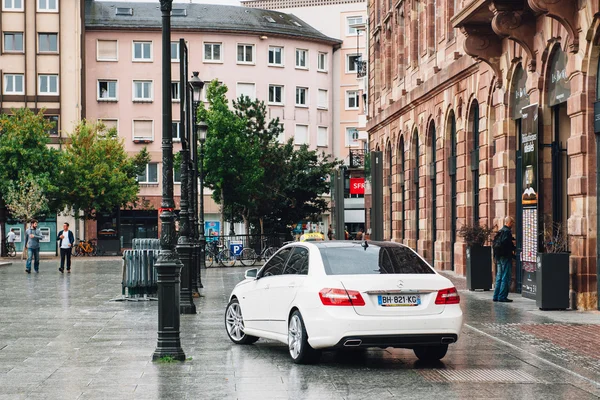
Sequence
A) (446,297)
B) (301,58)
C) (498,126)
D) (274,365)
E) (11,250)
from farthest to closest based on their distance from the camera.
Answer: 1. (301,58)
2. (11,250)
3. (498,126)
4. (274,365)
5. (446,297)

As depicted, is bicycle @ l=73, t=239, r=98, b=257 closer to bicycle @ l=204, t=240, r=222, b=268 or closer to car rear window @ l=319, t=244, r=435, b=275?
bicycle @ l=204, t=240, r=222, b=268

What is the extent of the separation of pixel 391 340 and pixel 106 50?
69.4m

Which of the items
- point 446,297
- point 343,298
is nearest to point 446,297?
point 446,297

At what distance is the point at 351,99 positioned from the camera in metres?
88.3

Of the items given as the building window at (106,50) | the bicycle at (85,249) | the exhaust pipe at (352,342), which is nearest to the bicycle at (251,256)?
the bicycle at (85,249)

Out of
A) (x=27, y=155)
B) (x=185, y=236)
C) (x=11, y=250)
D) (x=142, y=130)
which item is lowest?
(x=11, y=250)

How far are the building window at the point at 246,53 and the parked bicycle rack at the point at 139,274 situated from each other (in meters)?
58.4

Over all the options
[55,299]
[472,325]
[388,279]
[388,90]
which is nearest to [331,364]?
[388,279]

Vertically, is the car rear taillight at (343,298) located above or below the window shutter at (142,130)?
below

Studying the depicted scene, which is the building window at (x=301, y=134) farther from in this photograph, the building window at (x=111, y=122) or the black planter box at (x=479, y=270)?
the black planter box at (x=479, y=270)

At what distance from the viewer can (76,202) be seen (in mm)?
67000

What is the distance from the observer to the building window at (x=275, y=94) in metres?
82.9

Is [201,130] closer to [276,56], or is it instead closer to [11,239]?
[11,239]

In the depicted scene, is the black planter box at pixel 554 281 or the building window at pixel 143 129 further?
the building window at pixel 143 129
